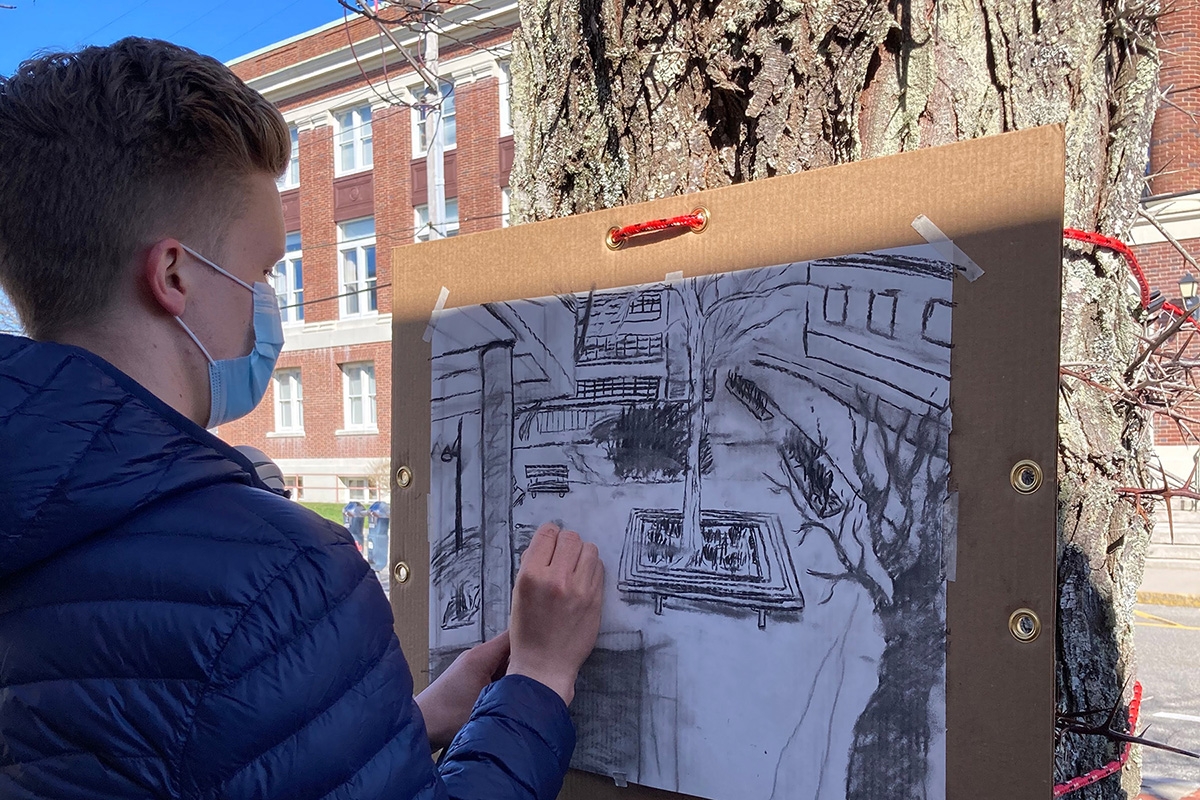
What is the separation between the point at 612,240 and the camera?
3.66 ft

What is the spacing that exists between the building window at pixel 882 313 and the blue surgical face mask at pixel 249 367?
2.36 ft

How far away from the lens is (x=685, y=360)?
1046 mm

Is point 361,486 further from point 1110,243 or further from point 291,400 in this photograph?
point 1110,243

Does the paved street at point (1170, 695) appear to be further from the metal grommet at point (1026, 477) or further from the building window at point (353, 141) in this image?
the building window at point (353, 141)

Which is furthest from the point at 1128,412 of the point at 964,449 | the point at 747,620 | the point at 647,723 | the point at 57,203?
the point at 57,203

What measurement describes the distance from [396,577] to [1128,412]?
43.3 inches

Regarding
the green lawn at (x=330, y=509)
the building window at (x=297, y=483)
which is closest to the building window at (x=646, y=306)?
the green lawn at (x=330, y=509)

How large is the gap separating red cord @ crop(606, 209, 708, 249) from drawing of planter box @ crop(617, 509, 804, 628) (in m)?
0.34

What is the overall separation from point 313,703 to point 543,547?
406 mm

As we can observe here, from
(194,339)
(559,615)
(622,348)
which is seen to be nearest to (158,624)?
(194,339)

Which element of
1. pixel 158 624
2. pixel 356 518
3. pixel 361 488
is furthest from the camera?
pixel 361 488

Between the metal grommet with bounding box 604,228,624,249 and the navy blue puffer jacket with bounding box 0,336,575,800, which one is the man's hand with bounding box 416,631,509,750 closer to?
the navy blue puffer jacket with bounding box 0,336,575,800

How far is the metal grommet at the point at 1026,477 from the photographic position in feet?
2.64

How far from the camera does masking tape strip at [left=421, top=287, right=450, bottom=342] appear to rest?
1.29m
